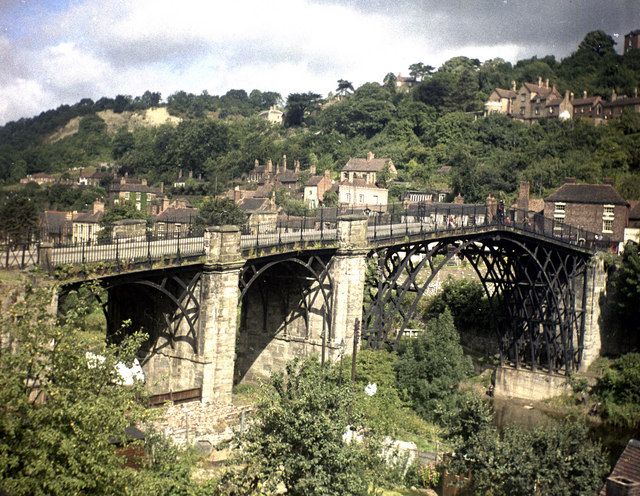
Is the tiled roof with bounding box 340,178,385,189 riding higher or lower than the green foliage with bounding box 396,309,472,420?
higher

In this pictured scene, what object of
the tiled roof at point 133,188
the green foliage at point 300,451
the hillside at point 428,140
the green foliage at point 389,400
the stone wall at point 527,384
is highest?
the hillside at point 428,140

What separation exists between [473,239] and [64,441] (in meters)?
30.6

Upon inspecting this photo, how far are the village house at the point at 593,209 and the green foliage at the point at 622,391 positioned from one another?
45.8ft

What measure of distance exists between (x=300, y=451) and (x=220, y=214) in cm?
5378

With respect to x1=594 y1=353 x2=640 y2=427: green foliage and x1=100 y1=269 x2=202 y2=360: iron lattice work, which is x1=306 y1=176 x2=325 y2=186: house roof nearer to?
x1=594 y1=353 x2=640 y2=427: green foliage

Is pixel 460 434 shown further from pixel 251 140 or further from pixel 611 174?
pixel 251 140

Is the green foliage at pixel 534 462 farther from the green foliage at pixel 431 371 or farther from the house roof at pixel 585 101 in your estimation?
the house roof at pixel 585 101

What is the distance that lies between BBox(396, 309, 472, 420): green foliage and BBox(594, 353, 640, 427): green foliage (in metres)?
13.6

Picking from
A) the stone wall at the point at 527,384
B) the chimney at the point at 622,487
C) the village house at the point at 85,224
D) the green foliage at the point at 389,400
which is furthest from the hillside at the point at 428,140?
the chimney at the point at 622,487

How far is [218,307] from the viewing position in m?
27.0

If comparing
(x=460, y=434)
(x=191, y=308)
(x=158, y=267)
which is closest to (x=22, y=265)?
(x=158, y=267)

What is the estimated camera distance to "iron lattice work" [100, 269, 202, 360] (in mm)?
26812

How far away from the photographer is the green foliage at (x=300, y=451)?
692 inches

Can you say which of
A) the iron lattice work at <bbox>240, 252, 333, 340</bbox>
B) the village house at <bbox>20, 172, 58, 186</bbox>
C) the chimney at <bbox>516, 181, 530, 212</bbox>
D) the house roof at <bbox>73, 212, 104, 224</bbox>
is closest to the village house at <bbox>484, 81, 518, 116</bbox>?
the chimney at <bbox>516, 181, 530, 212</bbox>
